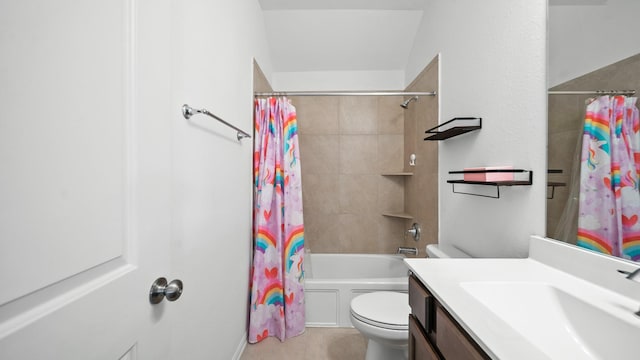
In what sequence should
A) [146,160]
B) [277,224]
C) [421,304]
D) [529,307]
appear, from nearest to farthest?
1. [146,160]
2. [529,307]
3. [421,304]
4. [277,224]

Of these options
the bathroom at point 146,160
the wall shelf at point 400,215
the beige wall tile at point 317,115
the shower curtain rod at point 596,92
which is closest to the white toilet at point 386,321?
the bathroom at point 146,160

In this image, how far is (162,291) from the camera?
0.59 meters

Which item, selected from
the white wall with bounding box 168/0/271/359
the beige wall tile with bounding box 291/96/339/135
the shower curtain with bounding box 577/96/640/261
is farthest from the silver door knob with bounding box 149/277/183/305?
the beige wall tile with bounding box 291/96/339/135

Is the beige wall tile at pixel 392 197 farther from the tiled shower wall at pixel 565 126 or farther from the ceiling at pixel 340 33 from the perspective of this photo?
the tiled shower wall at pixel 565 126

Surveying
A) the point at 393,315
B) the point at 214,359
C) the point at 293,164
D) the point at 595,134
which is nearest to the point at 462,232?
the point at 393,315

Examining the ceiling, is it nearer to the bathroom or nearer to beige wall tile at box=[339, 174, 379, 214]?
the bathroom

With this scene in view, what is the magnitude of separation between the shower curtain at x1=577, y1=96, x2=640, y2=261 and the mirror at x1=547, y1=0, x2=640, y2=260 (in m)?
0.03

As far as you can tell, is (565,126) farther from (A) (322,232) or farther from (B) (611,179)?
(A) (322,232)

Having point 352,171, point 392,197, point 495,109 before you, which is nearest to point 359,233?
point 392,197

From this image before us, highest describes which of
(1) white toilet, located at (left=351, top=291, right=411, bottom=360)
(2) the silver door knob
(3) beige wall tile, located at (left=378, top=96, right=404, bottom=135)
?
(3) beige wall tile, located at (left=378, top=96, right=404, bottom=135)

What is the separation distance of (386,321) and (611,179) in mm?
1069

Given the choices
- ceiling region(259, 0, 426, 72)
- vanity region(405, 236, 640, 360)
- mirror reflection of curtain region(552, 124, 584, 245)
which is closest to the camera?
vanity region(405, 236, 640, 360)

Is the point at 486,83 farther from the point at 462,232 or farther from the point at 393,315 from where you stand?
the point at 393,315

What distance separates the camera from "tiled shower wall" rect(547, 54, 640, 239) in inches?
30.7
